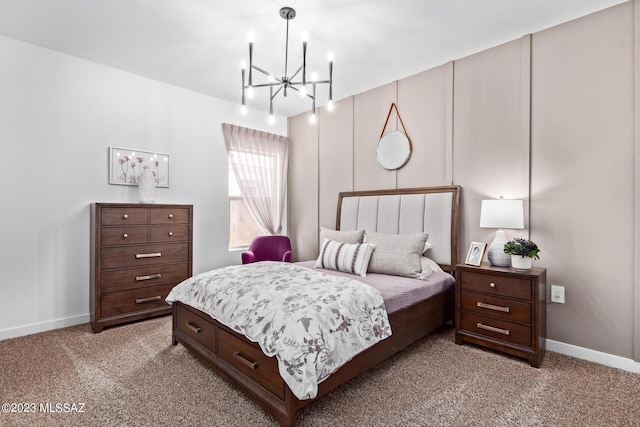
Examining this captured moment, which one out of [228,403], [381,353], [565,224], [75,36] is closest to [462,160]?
[565,224]

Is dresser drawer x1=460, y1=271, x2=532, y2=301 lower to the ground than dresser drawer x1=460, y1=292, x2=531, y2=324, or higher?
higher

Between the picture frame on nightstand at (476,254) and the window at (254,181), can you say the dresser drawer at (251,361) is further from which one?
the window at (254,181)

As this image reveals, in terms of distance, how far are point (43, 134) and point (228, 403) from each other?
302cm

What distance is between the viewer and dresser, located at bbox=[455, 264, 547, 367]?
228cm

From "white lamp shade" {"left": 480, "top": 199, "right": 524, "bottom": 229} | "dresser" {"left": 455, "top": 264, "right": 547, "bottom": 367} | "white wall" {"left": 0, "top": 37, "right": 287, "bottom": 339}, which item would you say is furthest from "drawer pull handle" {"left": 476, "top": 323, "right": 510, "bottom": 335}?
"white wall" {"left": 0, "top": 37, "right": 287, "bottom": 339}

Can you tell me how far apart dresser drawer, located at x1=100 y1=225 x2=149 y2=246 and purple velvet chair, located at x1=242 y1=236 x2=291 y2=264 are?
1285 millimetres

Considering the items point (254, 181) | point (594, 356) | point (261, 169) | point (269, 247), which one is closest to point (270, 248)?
point (269, 247)

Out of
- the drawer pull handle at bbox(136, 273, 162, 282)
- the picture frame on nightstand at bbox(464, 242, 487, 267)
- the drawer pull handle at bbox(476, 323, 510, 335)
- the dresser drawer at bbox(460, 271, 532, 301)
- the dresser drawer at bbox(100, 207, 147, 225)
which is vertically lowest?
the drawer pull handle at bbox(476, 323, 510, 335)

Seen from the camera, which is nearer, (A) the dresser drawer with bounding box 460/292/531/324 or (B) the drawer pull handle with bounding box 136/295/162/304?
(A) the dresser drawer with bounding box 460/292/531/324

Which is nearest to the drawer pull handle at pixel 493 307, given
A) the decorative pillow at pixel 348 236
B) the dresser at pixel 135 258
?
the decorative pillow at pixel 348 236

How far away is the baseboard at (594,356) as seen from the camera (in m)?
2.23

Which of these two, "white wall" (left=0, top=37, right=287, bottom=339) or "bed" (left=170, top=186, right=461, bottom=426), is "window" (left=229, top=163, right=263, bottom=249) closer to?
"white wall" (left=0, top=37, right=287, bottom=339)

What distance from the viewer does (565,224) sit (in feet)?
8.25

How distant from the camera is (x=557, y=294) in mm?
2547
